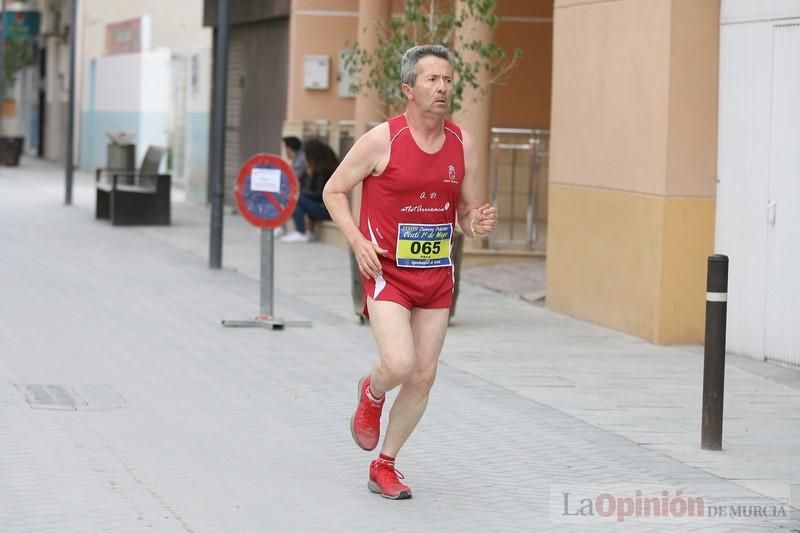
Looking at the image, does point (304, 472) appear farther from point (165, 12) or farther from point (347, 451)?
point (165, 12)

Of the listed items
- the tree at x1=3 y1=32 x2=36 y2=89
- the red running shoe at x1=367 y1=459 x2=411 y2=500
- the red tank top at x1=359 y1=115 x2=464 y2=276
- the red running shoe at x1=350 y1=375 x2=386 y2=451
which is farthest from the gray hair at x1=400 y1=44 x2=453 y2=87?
the tree at x1=3 y1=32 x2=36 y2=89

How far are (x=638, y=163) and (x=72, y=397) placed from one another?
17.1 ft

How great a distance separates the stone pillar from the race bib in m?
9.77

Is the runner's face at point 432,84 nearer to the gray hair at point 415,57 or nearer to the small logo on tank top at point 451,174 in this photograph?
the gray hair at point 415,57

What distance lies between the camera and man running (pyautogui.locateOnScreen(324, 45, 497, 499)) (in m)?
6.83

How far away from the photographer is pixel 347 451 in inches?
314

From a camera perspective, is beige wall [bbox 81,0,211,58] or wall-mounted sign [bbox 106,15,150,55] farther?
wall-mounted sign [bbox 106,15,150,55]

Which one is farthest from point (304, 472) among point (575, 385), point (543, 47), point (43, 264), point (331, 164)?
point (543, 47)

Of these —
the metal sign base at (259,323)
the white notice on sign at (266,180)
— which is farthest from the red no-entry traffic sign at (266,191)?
the metal sign base at (259,323)

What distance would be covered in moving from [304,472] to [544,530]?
4.56 ft

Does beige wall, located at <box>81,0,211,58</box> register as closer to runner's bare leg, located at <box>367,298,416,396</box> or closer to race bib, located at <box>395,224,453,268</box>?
race bib, located at <box>395,224,453,268</box>

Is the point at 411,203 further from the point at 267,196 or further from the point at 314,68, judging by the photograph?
the point at 314,68

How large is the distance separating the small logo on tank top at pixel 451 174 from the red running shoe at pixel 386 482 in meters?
1.23

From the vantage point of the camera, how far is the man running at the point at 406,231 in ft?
22.4
